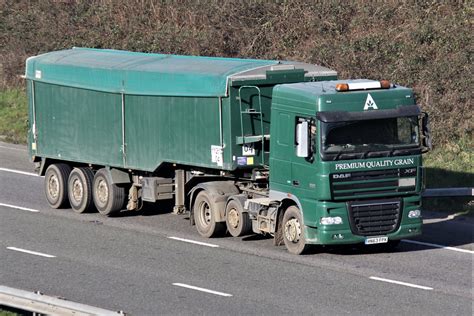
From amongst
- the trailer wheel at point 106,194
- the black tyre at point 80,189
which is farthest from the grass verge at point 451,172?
the black tyre at point 80,189

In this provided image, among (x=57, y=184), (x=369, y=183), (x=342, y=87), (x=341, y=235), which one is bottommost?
(x=341, y=235)

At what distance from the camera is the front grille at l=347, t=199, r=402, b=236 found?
18.3 metres

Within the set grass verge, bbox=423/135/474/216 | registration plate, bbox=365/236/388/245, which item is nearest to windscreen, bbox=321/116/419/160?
registration plate, bbox=365/236/388/245

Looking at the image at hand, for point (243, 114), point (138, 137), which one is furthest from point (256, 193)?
point (138, 137)

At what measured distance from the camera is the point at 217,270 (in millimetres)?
17922

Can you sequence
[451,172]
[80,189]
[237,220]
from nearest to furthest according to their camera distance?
[237,220] → [80,189] → [451,172]

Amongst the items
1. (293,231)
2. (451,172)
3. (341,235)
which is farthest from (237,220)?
(451,172)

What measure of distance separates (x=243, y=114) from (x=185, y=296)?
482 cm

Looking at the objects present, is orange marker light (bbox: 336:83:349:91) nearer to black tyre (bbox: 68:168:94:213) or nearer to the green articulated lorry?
the green articulated lorry

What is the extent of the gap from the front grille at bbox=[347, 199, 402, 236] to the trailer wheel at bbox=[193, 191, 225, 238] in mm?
3137

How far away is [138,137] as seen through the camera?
22.1m

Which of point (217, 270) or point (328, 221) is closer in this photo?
point (217, 270)

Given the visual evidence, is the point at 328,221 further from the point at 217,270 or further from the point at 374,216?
the point at 217,270

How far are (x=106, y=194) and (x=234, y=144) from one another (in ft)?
13.9
